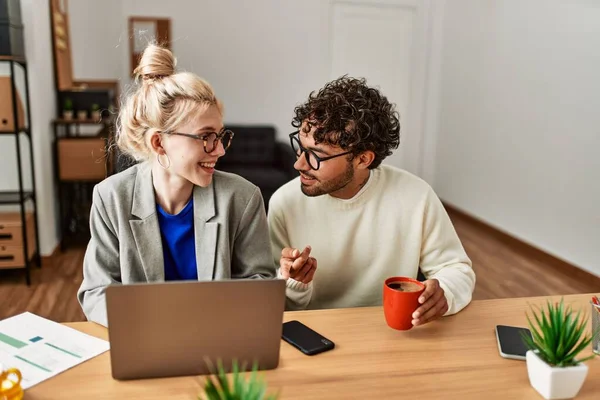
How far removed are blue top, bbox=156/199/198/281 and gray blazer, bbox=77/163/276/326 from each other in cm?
4

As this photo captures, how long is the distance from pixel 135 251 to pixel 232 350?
49 centimetres

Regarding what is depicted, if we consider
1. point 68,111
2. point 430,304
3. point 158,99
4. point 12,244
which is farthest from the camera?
point 68,111

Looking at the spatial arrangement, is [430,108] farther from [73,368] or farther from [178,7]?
[73,368]

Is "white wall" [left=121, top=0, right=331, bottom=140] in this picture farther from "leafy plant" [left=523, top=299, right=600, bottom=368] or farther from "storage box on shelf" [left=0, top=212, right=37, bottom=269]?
"leafy plant" [left=523, top=299, right=600, bottom=368]

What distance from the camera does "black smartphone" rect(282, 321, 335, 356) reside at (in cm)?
107

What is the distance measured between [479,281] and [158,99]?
2.84m

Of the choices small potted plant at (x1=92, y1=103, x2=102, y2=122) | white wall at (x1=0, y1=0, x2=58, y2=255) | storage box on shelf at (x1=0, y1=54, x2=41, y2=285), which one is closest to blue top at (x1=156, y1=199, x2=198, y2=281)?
storage box on shelf at (x1=0, y1=54, x2=41, y2=285)

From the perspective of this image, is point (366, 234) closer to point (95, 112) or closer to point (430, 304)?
point (430, 304)

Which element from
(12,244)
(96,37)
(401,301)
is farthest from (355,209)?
(96,37)

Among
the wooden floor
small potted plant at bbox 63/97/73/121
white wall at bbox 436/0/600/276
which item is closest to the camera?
the wooden floor

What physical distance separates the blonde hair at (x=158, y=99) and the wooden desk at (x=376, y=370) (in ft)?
1.61

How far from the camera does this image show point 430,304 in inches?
45.9

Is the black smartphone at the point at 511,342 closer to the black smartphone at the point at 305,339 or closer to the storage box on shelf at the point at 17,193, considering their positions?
the black smartphone at the point at 305,339

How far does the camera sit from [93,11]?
16.0ft
